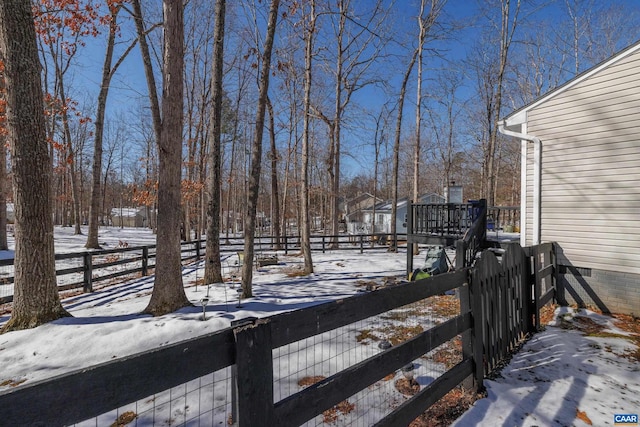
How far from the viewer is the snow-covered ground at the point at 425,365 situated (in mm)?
2553

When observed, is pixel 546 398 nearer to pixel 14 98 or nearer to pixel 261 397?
pixel 261 397

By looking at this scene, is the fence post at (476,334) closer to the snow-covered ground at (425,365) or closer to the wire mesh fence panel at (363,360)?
the snow-covered ground at (425,365)

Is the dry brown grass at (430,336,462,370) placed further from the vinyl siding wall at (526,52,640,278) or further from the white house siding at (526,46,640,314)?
the vinyl siding wall at (526,52,640,278)

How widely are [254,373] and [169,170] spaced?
16.3 feet

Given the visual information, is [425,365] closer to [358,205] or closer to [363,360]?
[363,360]

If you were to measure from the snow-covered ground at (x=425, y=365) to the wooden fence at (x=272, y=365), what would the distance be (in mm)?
343

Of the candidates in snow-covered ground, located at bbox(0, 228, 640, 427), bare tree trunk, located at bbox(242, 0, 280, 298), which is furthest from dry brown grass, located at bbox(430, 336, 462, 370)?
bare tree trunk, located at bbox(242, 0, 280, 298)

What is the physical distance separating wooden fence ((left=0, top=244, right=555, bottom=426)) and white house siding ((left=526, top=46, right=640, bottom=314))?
353 cm

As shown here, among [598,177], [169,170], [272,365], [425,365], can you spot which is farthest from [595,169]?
[169,170]

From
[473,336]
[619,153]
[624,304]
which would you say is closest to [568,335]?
[624,304]

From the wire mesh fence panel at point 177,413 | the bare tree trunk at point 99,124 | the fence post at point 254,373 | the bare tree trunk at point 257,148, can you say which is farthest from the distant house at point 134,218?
the fence post at point 254,373

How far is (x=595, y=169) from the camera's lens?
18.5ft

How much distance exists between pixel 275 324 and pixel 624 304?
645 cm

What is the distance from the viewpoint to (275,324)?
149cm
